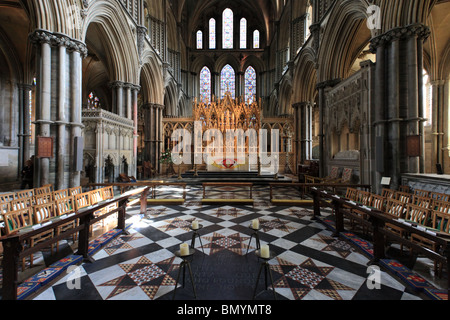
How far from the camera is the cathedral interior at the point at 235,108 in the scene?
5.91 m

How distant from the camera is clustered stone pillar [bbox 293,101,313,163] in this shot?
46.8 ft

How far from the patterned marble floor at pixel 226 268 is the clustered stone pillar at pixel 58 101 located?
345cm

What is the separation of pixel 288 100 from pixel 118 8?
13.6 m

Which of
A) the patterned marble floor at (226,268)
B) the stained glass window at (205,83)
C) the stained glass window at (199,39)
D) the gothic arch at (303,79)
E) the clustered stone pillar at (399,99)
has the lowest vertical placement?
the patterned marble floor at (226,268)

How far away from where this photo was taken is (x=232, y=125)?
13.1m

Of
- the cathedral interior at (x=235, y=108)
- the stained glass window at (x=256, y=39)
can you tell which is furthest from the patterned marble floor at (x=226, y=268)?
the stained glass window at (x=256, y=39)

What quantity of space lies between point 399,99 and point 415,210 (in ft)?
14.1

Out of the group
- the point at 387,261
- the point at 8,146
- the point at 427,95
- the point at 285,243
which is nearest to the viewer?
the point at 387,261

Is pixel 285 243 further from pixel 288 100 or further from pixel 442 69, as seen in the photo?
pixel 288 100

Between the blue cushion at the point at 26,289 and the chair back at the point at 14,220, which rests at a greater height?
the chair back at the point at 14,220

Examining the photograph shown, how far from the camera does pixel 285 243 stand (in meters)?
3.80

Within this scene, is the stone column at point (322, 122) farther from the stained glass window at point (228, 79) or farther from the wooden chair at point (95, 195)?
the stained glass window at point (228, 79)

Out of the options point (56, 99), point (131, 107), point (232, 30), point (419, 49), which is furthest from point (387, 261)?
point (232, 30)

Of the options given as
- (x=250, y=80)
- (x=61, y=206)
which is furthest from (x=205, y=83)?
(x=61, y=206)
